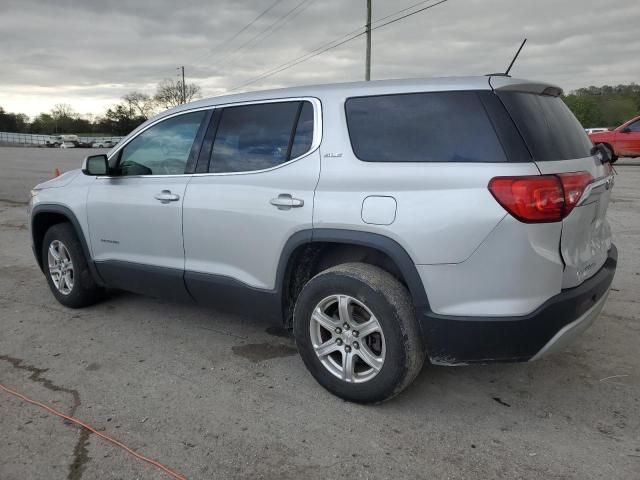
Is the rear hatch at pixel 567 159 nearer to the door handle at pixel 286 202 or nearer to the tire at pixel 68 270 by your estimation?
the door handle at pixel 286 202

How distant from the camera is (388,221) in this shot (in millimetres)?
2873

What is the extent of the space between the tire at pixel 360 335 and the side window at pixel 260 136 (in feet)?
2.83

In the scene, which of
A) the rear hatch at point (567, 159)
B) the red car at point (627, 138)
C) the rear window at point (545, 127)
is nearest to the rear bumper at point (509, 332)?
the rear hatch at point (567, 159)

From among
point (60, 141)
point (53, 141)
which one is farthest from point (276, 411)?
point (53, 141)

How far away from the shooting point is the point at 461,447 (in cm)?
274

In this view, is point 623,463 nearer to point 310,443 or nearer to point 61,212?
point 310,443

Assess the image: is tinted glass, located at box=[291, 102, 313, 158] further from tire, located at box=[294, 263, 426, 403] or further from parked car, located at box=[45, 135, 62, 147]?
parked car, located at box=[45, 135, 62, 147]

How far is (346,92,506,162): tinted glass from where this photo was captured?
275 centimetres

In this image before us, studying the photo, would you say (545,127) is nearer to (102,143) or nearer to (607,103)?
(607,103)

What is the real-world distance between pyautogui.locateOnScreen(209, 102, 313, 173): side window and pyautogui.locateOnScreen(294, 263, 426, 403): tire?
0.86 m

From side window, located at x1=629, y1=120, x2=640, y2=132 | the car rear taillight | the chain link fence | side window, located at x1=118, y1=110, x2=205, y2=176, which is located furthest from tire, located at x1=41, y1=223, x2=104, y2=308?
the chain link fence

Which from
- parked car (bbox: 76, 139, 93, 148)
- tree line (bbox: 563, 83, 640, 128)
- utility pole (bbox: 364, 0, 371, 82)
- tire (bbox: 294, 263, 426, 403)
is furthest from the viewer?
parked car (bbox: 76, 139, 93, 148)

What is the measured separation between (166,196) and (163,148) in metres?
0.50

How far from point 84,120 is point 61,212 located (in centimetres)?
11033
